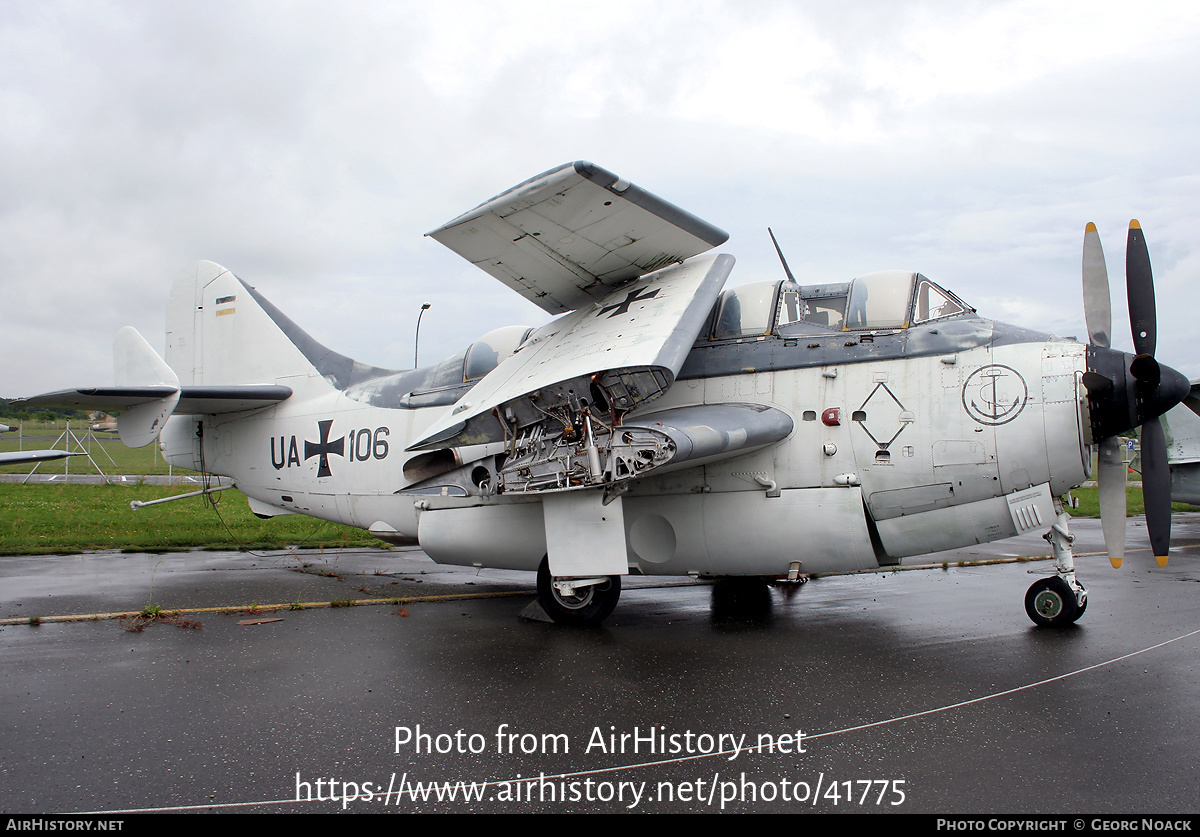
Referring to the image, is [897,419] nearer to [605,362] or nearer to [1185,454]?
[605,362]

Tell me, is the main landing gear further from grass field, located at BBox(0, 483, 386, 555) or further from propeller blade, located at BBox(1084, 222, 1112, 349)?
grass field, located at BBox(0, 483, 386, 555)

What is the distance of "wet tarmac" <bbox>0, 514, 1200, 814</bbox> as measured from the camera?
12.2 ft

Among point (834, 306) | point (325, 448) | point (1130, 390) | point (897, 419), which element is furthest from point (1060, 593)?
point (325, 448)

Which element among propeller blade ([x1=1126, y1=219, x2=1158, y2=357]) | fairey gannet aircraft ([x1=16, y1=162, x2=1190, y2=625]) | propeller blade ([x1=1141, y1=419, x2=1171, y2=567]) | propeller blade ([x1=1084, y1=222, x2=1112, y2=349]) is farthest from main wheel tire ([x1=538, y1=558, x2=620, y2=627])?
propeller blade ([x1=1126, y1=219, x2=1158, y2=357])

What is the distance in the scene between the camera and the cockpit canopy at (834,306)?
715 centimetres

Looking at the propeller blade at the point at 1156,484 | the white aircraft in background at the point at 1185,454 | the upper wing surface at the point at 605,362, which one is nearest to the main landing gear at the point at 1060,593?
the propeller blade at the point at 1156,484

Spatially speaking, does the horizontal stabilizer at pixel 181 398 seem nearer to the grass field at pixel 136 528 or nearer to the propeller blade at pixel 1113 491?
the grass field at pixel 136 528

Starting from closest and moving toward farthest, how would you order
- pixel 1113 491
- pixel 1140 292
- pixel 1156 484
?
pixel 1140 292 < pixel 1156 484 < pixel 1113 491

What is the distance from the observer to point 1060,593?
273 inches

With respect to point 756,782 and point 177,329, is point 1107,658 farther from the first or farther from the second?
point 177,329

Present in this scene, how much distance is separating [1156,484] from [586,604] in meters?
5.72

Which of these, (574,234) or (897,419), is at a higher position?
(574,234)
